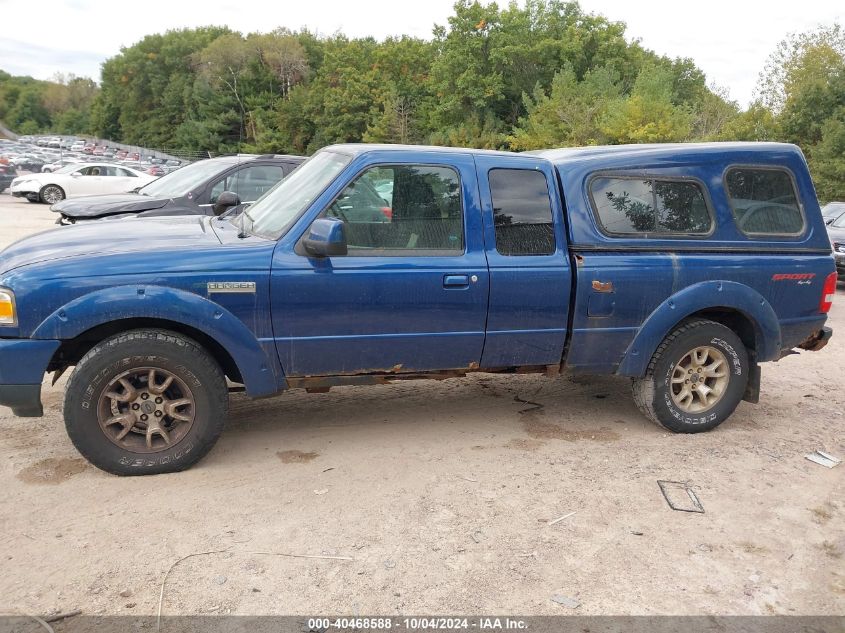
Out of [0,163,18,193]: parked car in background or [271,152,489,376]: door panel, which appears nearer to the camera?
[271,152,489,376]: door panel

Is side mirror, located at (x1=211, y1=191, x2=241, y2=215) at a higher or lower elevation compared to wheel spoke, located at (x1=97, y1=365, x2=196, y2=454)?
higher

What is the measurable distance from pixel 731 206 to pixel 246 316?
11.1 feet

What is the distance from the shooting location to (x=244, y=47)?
86.9 meters

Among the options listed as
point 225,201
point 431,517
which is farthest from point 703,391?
point 225,201

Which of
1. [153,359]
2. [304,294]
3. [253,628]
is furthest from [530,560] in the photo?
[153,359]

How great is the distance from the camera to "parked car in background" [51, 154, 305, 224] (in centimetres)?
909

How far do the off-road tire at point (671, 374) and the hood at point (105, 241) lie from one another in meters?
3.08

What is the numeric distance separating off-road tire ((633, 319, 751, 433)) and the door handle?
5.08 feet

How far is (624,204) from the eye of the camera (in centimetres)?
496

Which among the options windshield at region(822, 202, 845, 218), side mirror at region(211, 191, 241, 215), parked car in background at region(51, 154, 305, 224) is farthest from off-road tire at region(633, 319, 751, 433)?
windshield at region(822, 202, 845, 218)

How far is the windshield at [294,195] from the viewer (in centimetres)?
448

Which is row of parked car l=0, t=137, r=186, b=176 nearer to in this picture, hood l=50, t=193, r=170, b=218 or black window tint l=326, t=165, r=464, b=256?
hood l=50, t=193, r=170, b=218

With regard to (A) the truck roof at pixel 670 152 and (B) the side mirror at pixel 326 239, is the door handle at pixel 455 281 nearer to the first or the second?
(B) the side mirror at pixel 326 239

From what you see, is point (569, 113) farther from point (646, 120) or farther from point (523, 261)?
point (523, 261)
